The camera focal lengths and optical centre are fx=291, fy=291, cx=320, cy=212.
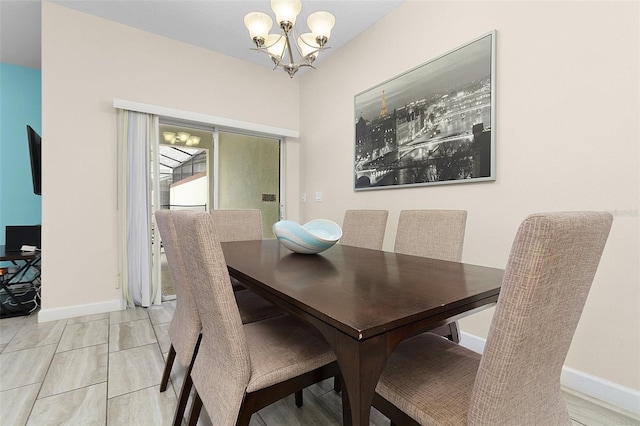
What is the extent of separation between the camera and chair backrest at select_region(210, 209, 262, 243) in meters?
2.49

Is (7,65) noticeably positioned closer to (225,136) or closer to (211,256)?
(225,136)

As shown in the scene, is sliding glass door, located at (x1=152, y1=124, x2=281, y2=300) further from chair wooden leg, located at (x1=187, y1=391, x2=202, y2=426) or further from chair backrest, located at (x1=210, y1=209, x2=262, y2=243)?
chair wooden leg, located at (x1=187, y1=391, x2=202, y2=426)

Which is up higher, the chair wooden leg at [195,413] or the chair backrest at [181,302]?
the chair backrest at [181,302]

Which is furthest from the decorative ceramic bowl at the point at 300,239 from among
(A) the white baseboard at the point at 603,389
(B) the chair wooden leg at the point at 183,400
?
(A) the white baseboard at the point at 603,389

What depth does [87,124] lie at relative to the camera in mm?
2730

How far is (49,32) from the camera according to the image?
257cm

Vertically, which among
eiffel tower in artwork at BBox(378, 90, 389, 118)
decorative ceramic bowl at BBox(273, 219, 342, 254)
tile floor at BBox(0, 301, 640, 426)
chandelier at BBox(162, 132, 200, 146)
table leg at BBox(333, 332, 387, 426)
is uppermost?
eiffel tower in artwork at BBox(378, 90, 389, 118)

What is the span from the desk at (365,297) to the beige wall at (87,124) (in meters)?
2.12

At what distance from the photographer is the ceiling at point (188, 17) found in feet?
8.50

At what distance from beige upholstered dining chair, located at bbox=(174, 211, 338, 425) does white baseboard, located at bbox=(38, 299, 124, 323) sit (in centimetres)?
228

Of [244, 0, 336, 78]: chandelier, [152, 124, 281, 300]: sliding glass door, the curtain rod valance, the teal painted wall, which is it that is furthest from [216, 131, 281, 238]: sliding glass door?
the teal painted wall

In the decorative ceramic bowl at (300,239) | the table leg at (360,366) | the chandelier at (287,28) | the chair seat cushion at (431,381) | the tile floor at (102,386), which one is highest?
the chandelier at (287,28)

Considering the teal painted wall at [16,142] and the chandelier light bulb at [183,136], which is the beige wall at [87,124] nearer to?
the chandelier light bulb at [183,136]

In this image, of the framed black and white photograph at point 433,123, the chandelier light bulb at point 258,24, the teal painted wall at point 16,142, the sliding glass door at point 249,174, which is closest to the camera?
the chandelier light bulb at point 258,24
